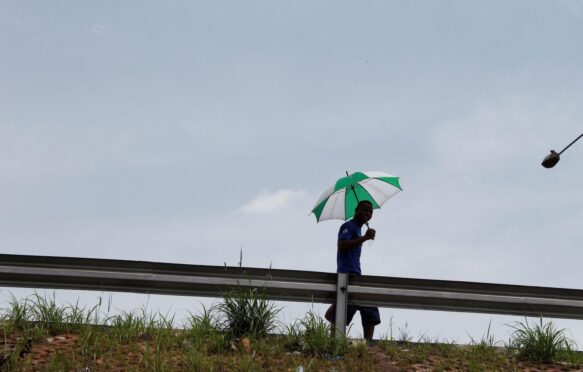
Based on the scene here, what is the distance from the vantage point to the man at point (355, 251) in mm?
8555

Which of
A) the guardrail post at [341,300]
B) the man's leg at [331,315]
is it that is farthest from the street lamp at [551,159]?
the man's leg at [331,315]

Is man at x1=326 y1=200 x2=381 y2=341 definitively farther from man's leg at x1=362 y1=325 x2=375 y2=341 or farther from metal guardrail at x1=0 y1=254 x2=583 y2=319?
metal guardrail at x1=0 y1=254 x2=583 y2=319

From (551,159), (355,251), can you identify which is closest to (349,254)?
(355,251)

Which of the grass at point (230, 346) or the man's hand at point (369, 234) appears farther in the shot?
the man's hand at point (369, 234)

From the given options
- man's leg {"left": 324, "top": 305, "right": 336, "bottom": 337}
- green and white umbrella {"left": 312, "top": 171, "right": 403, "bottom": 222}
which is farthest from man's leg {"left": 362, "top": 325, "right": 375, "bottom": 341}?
green and white umbrella {"left": 312, "top": 171, "right": 403, "bottom": 222}

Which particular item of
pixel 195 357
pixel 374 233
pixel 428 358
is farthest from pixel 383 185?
pixel 195 357

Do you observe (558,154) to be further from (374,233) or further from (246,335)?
(246,335)

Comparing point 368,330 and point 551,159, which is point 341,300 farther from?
point 551,159

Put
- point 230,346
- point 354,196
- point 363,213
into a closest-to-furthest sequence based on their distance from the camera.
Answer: point 230,346 → point 363,213 → point 354,196

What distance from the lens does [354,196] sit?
10.0 m

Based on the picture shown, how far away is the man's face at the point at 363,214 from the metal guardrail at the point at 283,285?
3.42ft

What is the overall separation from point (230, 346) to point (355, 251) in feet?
7.16

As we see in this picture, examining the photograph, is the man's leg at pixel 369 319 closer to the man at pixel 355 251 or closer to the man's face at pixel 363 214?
the man at pixel 355 251

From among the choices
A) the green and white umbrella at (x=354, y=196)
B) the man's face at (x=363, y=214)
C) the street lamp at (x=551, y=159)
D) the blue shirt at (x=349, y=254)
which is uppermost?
the street lamp at (x=551, y=159)
